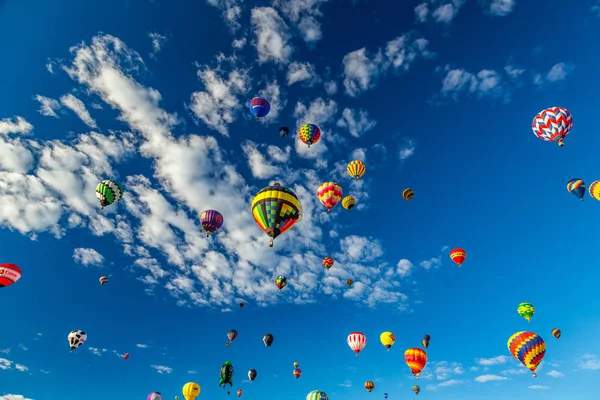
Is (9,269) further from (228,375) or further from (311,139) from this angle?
(311,139)

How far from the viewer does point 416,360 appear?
4097 centimetres

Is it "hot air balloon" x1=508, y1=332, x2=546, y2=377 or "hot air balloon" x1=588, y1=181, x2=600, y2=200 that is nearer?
"hot air balloon" x1=588, y1=181, x2=600, y2=200

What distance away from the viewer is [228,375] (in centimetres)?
4375

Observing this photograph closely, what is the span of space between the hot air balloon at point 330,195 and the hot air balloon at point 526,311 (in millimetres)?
32090

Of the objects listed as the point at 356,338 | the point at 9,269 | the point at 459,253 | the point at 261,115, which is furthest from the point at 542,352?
the point at 9,269

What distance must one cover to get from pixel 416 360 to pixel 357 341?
27.6 feet

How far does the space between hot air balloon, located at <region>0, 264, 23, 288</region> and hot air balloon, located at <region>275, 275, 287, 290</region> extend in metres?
30.0

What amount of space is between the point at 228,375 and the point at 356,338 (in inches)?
715

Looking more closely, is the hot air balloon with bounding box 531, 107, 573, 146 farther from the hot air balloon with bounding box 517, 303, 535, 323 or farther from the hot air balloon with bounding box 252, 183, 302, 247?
the hot air balloon with bounding box 252, 183, 302, 247

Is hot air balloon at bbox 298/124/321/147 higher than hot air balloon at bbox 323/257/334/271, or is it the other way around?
hot air balloon at bbox 298/124/321/147

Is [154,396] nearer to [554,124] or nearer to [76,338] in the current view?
[76,338]

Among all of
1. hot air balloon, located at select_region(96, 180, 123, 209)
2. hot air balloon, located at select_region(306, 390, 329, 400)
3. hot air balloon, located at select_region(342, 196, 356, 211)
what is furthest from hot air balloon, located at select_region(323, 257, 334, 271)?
hot air balloon, located at select_region(96, 180, 123, 209)

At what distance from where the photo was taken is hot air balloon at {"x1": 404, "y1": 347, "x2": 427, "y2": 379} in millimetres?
40875

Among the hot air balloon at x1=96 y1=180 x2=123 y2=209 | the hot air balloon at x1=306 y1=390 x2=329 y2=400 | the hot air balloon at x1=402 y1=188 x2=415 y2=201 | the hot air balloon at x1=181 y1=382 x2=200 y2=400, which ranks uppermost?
the hot air balloon at x1=402 y1=188 x2=415 y2=201
